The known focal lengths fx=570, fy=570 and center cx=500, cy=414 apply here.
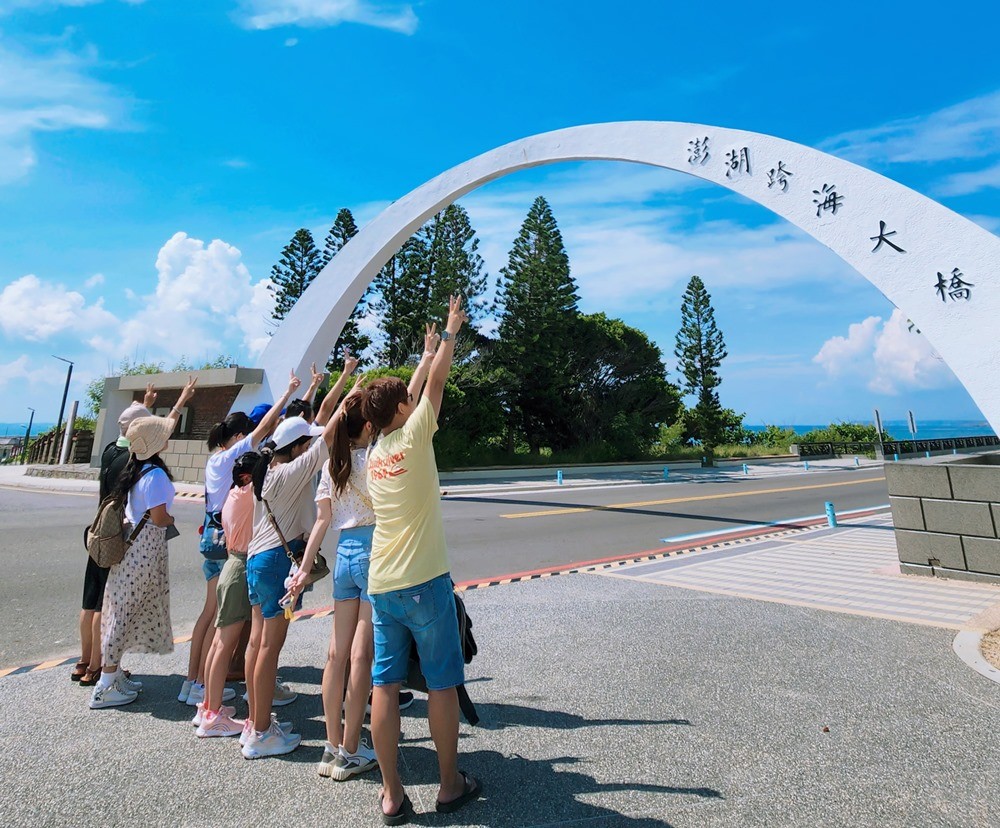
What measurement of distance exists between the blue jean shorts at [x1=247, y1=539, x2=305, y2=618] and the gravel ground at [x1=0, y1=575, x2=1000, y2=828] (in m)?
0.67

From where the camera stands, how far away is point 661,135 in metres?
10.5

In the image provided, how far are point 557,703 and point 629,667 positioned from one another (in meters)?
0.69

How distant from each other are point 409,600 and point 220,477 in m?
1.69

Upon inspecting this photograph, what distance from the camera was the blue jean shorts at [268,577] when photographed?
2.68m

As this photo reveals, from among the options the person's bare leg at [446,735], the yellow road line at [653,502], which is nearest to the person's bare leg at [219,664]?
the person's bare leg at [446,735]

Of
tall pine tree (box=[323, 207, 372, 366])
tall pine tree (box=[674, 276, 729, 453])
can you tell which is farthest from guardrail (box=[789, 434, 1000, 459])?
tall pine tree (box=[323, 207, 372, 366])

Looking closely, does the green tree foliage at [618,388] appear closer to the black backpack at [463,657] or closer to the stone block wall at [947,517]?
the stone block wall at [947,517]

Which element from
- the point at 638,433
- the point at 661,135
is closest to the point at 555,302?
the point at 638,433

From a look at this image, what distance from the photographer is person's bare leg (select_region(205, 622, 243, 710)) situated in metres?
2.81

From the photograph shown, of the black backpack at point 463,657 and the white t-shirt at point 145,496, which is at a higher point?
the white t-shirt at point 145,496

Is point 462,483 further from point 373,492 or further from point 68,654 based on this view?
point 373,492

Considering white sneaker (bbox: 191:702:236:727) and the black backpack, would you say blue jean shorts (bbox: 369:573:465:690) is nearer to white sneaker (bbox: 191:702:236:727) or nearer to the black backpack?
the black backpack

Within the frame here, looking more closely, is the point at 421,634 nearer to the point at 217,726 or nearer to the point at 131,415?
the point at 217,726

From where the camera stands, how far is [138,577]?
3.19m
